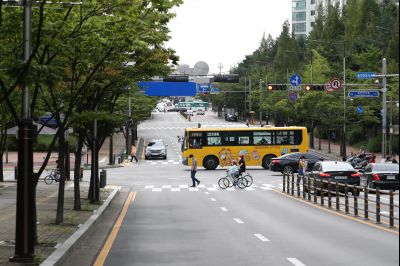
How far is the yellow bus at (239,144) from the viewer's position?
2240 inches

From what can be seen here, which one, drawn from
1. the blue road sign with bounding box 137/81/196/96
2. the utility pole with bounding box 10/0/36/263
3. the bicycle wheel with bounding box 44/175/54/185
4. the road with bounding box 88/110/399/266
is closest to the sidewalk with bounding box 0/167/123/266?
the utility pole with bounding box 10/0/36/263

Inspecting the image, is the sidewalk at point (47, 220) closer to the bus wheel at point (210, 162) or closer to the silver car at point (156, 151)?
the bus wheel at point (210, 162)

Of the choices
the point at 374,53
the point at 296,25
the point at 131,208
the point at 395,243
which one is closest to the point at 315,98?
the point at 374,53

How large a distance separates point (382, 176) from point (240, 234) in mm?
15001

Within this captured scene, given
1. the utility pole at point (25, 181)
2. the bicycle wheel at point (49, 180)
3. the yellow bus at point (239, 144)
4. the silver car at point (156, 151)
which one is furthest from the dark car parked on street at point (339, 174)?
the silver car at point (156, 151)

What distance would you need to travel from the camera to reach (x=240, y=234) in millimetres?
18406

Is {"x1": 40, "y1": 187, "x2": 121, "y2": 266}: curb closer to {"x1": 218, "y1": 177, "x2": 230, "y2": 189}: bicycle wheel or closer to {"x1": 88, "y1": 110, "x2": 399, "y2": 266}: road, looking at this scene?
{"x1": 88, "y1": 110, "x2": 399, "y2": 266}: road

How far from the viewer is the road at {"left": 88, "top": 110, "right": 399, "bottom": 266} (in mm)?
14062

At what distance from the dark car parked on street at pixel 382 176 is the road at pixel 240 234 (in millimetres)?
3718

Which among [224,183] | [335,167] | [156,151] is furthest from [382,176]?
[156,151]

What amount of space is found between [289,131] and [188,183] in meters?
16.2

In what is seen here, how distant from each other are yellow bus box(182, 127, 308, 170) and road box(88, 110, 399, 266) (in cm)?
2161

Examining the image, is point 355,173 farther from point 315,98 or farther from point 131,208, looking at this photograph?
point 315,98

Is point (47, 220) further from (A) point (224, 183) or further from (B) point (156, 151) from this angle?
(B) point (156, 151)
